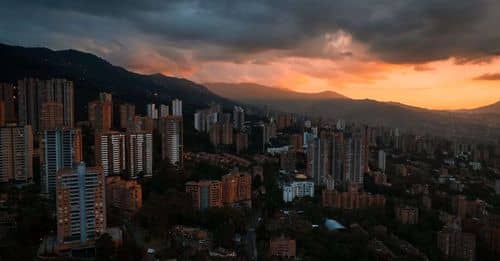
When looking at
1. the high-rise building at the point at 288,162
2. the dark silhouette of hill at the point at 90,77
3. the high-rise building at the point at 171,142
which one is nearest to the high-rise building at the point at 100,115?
the dark silhouette of hill at the point at 90,77

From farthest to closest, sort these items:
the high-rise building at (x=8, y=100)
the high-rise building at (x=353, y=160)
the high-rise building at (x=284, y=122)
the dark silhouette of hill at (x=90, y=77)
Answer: the high-rise building at (x=284, y=122) < the dark silhouette of hill at (x=90, y=77) < the high-rise building at (x=353, y=160) < the high-rise building at (x=8, y=100)

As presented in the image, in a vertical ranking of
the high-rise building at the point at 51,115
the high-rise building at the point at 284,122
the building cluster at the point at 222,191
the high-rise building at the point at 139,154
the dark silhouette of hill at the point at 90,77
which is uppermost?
the dark silhouette of hill at the point at 90,77

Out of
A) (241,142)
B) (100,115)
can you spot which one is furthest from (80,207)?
(241,142)

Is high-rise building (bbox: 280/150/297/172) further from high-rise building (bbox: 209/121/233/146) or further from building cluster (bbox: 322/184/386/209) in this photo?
building cluster (bbox: 322/184/386/209)

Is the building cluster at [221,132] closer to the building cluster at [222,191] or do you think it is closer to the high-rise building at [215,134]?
the high-rise building at [215,134]

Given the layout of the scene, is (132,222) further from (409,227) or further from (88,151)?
(409,227)

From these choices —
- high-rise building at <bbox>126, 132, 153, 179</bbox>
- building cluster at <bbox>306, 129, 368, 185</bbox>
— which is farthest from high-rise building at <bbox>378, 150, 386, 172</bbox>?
high-rise building at <bbox>126, 132, 153, 179</bbox>
